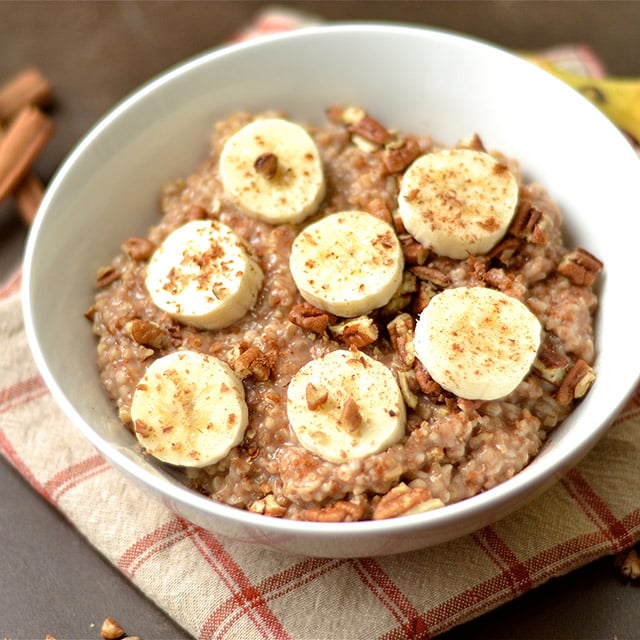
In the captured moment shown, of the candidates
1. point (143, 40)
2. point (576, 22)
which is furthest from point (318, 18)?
point (576, 22)

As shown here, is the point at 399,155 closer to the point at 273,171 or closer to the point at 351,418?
the point at 273,171

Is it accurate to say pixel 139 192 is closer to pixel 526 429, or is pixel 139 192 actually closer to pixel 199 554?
pixel 199 554

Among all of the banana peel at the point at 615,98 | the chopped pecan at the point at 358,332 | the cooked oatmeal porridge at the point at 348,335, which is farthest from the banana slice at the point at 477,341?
the banana peel at the point at 615,98

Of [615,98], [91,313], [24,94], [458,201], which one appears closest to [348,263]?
[458,201]

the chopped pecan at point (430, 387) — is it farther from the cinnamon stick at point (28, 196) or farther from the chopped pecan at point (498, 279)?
the cinnamon stick at point (28, 196)

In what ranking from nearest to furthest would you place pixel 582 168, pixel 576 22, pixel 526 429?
1. pixel 526 429
2. pixel 582 168
3. pixel 576 22
